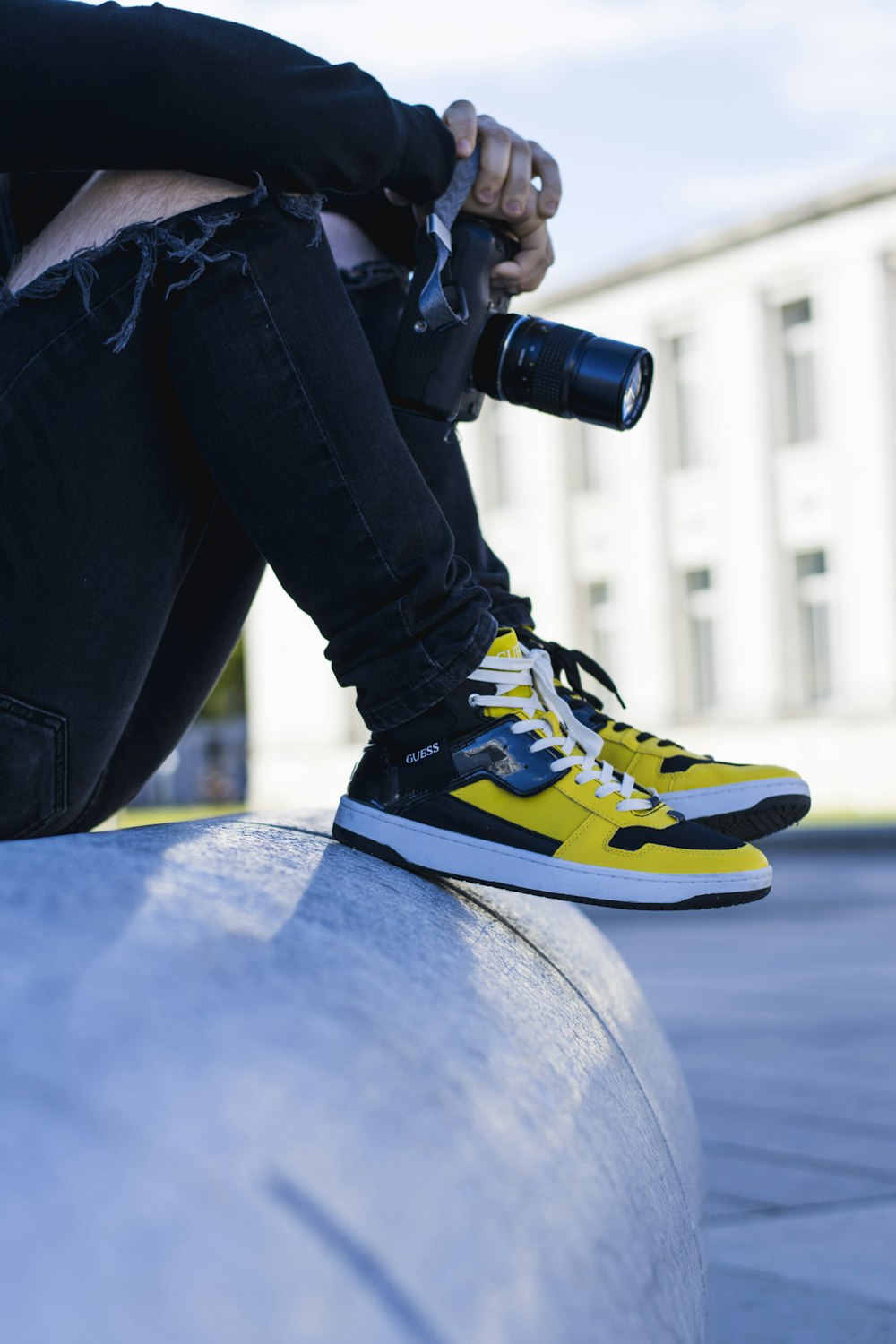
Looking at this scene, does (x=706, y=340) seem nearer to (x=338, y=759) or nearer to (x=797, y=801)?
(x=338, y=759)

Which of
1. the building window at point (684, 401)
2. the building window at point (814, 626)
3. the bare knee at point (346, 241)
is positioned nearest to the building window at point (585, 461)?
the building window at point (684, 401)

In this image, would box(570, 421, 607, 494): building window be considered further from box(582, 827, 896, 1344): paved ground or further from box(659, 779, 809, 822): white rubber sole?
box(659, 779, 809, 822): white rubber sole

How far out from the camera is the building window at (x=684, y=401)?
17.5 meters

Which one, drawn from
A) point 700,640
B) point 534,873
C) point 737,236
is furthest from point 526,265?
point 700,640

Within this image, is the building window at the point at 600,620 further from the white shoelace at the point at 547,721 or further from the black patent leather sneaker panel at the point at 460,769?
the black patent leather sneaker panel at the point at 460,769

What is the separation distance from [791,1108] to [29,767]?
7.07 feet

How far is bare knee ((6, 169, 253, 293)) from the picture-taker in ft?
4.47

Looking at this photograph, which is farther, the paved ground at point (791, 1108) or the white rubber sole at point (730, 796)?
the paved ground at point (791, 1108)

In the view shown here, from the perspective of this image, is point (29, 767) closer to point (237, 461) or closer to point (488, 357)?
point (237, 461)

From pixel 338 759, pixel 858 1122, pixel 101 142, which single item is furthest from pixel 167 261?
pixel 338 759

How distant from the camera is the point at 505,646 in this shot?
4.85ft

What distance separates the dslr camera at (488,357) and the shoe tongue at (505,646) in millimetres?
316

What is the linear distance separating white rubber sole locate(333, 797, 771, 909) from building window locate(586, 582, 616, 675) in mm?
17217

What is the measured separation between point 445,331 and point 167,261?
1.23 feet
